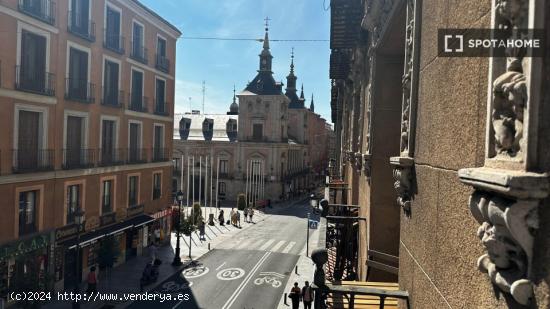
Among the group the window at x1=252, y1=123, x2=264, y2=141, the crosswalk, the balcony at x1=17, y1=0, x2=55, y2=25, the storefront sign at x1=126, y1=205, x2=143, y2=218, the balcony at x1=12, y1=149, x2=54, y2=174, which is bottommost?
the crosswalk

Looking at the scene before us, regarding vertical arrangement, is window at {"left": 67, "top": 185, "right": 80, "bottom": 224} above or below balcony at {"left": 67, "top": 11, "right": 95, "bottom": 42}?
below

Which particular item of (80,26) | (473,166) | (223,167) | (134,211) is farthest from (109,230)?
(223,167)

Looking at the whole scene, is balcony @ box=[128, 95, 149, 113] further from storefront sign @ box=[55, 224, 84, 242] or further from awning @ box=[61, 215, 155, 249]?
storefront sign @ box=[55, 224, 84, 242]

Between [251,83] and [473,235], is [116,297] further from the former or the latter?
[251,83]

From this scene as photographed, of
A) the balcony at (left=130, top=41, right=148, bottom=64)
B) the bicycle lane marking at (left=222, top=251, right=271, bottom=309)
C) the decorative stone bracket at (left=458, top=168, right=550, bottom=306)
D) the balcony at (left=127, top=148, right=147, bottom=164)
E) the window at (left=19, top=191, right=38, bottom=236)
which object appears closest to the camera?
the decorative stone bracket at (left=458, top=168, right=550, bottom=306)

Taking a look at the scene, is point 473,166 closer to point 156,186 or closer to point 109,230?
point 109,230

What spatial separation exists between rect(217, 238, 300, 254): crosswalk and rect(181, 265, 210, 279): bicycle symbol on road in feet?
18.3

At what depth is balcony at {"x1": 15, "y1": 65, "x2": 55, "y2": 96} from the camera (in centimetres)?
1667

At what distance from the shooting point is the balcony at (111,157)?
74.2 ft

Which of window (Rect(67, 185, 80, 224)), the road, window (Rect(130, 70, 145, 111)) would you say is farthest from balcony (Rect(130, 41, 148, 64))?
the road

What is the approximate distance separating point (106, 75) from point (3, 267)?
466 inches

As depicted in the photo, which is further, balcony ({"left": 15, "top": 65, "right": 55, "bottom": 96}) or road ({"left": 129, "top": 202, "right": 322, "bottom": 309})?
road ({"left": 129, "top": 202, "right": 322, "bottom": 309})

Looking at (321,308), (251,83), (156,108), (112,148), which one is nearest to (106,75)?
(112,148)

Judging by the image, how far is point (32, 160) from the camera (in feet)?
57.3
